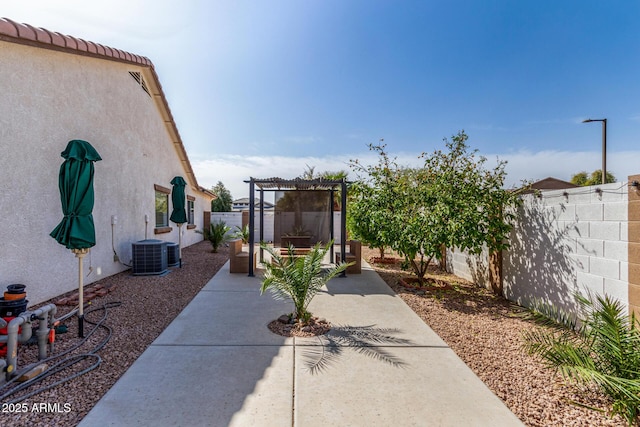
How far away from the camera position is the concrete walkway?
89.0 inches

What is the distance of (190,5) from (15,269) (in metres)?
6.17

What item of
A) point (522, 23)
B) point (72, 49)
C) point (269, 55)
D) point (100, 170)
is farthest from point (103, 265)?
point (522, 23)

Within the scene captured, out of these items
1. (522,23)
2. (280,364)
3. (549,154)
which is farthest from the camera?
(549,154)

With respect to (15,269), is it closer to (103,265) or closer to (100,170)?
(103,265)

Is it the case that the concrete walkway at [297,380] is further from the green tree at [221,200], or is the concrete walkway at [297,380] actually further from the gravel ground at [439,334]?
the green tree at [221,200]

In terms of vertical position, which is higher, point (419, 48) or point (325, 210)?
point (419, 48)

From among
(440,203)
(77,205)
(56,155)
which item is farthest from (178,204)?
(440,203)

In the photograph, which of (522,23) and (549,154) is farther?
(549,154)

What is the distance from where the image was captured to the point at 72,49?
17.2 feet

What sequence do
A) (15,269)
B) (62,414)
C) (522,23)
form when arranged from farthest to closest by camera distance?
(522,23) → (15,269) → (62,414)

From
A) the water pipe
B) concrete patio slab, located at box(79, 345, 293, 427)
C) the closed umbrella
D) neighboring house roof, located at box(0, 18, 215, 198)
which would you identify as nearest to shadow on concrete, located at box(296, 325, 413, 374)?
concrete patio slab, located at box(79, 345, 293, 427)

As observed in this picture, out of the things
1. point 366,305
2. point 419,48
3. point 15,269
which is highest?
point 419,48

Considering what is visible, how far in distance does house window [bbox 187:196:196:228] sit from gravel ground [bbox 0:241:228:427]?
20.2ft

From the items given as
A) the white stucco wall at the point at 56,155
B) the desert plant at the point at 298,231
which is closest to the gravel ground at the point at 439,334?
the white stucco wall at the point at 56,155
